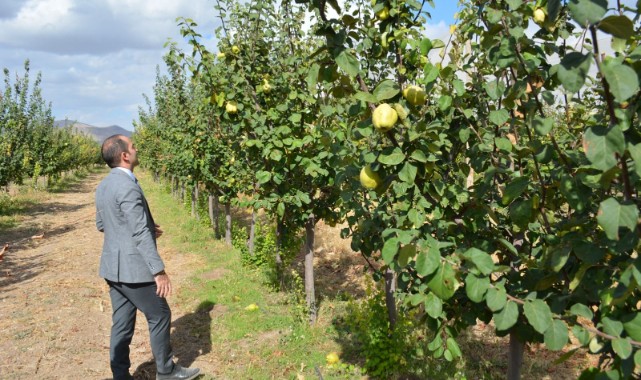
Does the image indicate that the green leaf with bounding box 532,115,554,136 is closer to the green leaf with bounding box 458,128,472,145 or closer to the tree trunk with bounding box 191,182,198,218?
the green leaf with bounding box 458,128,472,145

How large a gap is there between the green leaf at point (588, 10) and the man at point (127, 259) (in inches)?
125

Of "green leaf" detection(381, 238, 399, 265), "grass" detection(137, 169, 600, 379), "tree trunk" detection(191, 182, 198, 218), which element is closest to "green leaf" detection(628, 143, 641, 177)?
"green leaf" detection(381, 238, 399, 265)

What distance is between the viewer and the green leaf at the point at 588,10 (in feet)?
3.27

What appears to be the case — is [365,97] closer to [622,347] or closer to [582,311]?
[582,311]

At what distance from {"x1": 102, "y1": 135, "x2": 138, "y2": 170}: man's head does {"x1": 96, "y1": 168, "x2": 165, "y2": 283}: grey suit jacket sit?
8 centimetres

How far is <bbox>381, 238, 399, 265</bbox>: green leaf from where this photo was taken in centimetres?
161

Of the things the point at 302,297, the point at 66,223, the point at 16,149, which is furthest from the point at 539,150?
the point at 16,149

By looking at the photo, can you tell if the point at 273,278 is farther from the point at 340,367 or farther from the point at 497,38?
the point at 497,38

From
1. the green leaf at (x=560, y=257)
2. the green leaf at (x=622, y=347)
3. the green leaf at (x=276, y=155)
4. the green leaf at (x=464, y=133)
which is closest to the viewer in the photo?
the green leaf at (x=622, y=347)

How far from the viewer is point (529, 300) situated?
62.4 inches

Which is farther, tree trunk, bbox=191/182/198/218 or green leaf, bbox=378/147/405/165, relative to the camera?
tree trunk, bbox=191/182/198/218

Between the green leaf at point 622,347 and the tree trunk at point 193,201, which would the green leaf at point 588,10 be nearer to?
the green leaf at point 622,347

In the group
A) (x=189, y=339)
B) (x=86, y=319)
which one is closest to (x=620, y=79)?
(x=189, y=339)

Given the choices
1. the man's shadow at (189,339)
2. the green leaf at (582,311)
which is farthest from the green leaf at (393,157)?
the man's shadow at (189,339)
